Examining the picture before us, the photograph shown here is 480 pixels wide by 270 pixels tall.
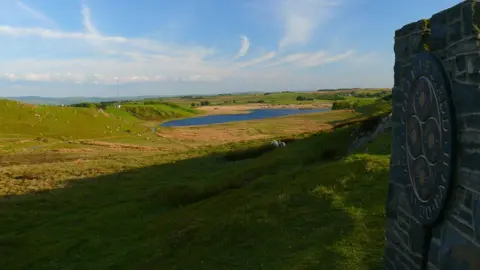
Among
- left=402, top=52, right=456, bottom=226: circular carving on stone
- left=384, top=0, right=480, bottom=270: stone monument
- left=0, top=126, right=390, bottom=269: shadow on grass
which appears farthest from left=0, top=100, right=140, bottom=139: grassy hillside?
left=402, top=52, right=456, bottom=226: circular carving on stone

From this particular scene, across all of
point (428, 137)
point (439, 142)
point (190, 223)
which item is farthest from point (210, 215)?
point (439, 142)

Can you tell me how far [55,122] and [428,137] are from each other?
107 metres

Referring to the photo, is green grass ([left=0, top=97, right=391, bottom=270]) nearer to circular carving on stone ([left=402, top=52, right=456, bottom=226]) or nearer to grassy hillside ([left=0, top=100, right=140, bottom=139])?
Result: circular carving on stone ([left=402, top=52, right=456, bottom=226])

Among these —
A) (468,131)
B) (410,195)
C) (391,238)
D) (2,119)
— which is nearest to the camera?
(468,131)

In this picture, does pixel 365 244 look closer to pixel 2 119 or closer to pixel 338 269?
pixel 338 269

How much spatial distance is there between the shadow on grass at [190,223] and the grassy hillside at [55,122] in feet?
200

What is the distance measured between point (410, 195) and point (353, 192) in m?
10.9

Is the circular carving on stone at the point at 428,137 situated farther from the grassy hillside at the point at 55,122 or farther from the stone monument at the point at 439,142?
the grassy hillside at the point at 55,122

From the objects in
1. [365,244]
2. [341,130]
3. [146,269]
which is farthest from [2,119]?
[365,244]

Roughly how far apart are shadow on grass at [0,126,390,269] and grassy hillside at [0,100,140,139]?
60.9 meters

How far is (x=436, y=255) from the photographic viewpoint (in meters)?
8.38

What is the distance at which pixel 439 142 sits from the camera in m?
7.93

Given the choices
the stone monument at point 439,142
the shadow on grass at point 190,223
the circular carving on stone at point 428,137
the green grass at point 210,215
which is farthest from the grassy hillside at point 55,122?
the circular carving on stone at point 428,137

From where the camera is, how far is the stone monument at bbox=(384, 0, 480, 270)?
23.3 feet
